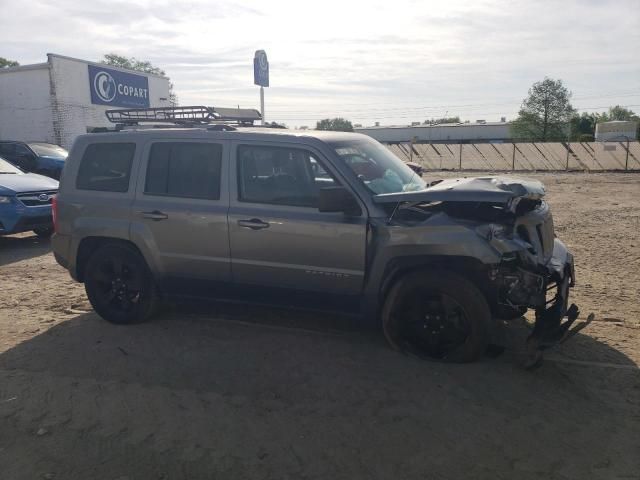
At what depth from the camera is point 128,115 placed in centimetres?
593

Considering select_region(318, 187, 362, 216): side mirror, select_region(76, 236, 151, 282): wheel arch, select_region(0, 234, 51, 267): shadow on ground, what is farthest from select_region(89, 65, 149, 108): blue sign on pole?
select_region(318, 187, 362, 216): side mirror

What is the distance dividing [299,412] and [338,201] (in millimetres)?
1554

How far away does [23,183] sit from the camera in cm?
876

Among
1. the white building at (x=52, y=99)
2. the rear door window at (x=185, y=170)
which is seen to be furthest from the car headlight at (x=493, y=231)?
the white building at (x=52, y=99)

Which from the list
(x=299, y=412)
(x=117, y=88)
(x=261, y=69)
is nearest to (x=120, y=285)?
(x=299, y=412)

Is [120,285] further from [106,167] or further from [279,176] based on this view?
[279,176]

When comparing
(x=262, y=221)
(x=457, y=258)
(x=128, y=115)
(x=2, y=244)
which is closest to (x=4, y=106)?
(x=2, y=244)

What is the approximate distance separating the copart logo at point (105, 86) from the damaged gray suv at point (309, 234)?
1941 cm

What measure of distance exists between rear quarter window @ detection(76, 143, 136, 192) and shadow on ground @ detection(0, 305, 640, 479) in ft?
4.82

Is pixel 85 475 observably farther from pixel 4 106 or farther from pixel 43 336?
pixel 4 106

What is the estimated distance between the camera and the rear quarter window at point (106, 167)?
498 centimetres

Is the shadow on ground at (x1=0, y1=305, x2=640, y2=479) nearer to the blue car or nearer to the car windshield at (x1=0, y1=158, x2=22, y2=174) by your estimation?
the blue car

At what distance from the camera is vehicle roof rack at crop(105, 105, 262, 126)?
5531 millimetres

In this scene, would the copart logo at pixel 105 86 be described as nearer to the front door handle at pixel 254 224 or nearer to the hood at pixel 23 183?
the hood at pixel 23 183
